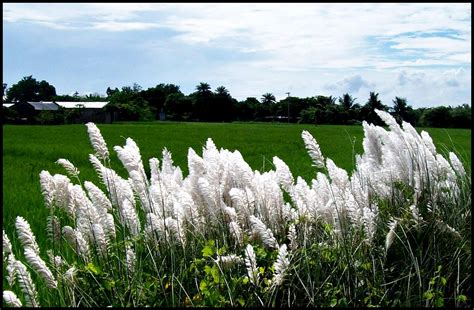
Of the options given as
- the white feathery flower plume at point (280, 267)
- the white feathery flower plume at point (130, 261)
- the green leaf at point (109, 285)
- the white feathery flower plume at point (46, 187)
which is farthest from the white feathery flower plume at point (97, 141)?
the white feathery flower plume at point (280, 267)

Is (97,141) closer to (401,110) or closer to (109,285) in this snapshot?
(109,285)

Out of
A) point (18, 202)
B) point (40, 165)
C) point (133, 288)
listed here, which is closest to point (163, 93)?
point (133, 288)

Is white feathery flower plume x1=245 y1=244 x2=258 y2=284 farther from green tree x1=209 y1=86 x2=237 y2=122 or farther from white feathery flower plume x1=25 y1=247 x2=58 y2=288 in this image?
green tree x1=209 y1=86 x2=237 y2=122

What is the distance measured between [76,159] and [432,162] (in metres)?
Answer: 10.1

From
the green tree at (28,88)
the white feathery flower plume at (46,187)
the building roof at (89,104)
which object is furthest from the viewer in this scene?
the building roof at (89,104)

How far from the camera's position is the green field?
626cm

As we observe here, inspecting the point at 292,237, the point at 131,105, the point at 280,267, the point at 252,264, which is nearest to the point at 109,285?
the point at 252,264

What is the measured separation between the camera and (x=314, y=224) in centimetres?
A: 305

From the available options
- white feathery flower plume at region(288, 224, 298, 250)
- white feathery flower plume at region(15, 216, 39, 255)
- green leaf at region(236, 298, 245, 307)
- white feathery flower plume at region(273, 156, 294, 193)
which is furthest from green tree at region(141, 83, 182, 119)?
green leaf at region(236, 298, 245, 307)

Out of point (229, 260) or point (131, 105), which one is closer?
point (229, 260)

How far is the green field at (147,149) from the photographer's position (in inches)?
246

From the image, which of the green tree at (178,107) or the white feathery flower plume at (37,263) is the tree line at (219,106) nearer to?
the green tree at (178,107)

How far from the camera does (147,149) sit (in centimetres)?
1419

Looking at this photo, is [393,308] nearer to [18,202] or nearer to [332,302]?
[332,302]
